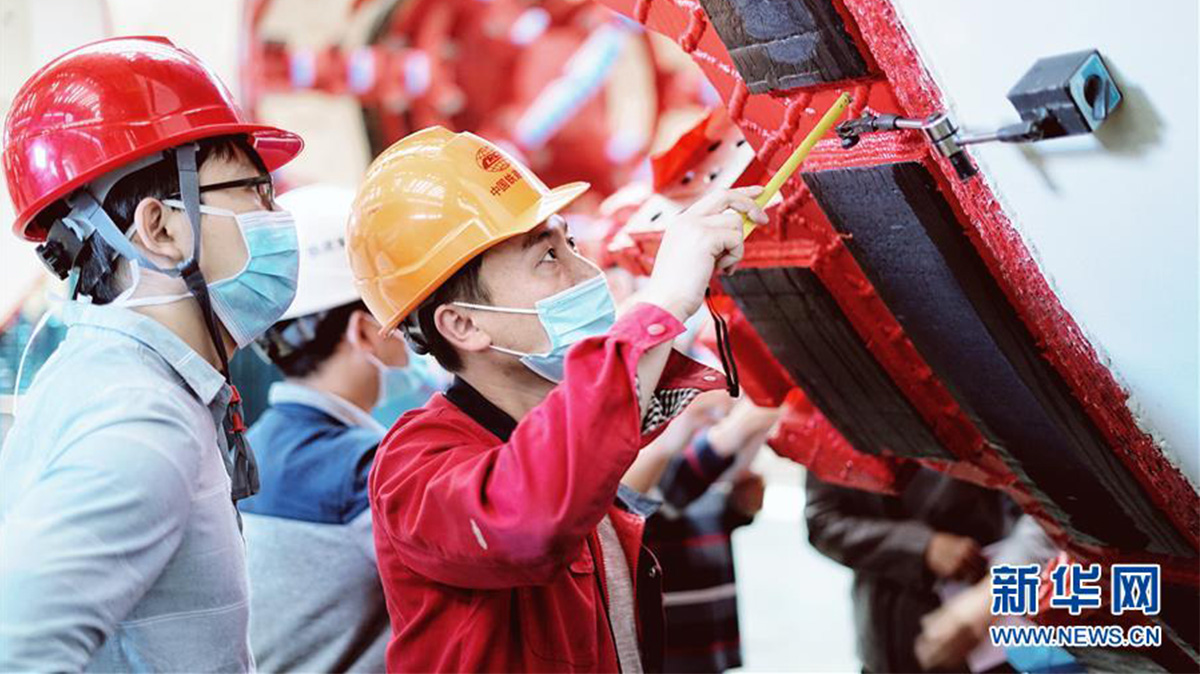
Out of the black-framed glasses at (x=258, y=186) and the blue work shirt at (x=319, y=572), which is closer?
the black-framed glasses at (x=258, y=186)

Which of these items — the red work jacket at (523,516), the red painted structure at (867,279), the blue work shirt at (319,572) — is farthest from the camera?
the blue work shirt at (319,572)

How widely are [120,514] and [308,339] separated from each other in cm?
125

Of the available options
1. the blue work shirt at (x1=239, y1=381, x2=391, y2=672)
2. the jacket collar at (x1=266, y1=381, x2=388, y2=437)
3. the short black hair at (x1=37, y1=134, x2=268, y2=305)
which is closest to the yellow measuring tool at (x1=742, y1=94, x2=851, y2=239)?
the short black hair at (x1=37, y1=134, x2=268, y2=305)

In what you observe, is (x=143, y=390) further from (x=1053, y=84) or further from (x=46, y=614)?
(x=1053, y=84)

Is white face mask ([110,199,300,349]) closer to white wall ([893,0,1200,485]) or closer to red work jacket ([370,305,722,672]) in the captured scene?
red work jacket ([370,305,722,672])

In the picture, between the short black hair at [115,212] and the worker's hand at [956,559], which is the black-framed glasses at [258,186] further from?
the worker's hand at [956,559]

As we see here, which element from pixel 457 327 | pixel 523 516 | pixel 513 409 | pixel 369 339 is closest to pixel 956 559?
pixel 369 339

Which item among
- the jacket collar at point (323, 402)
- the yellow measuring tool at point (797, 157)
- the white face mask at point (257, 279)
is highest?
the yellow measuring tool at point (797, 157)

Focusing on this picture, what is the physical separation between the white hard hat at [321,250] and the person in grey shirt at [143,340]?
2.67 ft

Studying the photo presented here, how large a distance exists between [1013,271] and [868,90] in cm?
29

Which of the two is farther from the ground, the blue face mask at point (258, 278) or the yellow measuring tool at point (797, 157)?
the yellow measuring tool at point (797, 157)

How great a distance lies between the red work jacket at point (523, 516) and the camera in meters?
1.33

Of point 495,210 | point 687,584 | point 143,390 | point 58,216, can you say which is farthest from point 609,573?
point 687,584

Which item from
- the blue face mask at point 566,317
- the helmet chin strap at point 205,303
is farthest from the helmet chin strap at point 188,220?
the blue face mask at point 566,317
